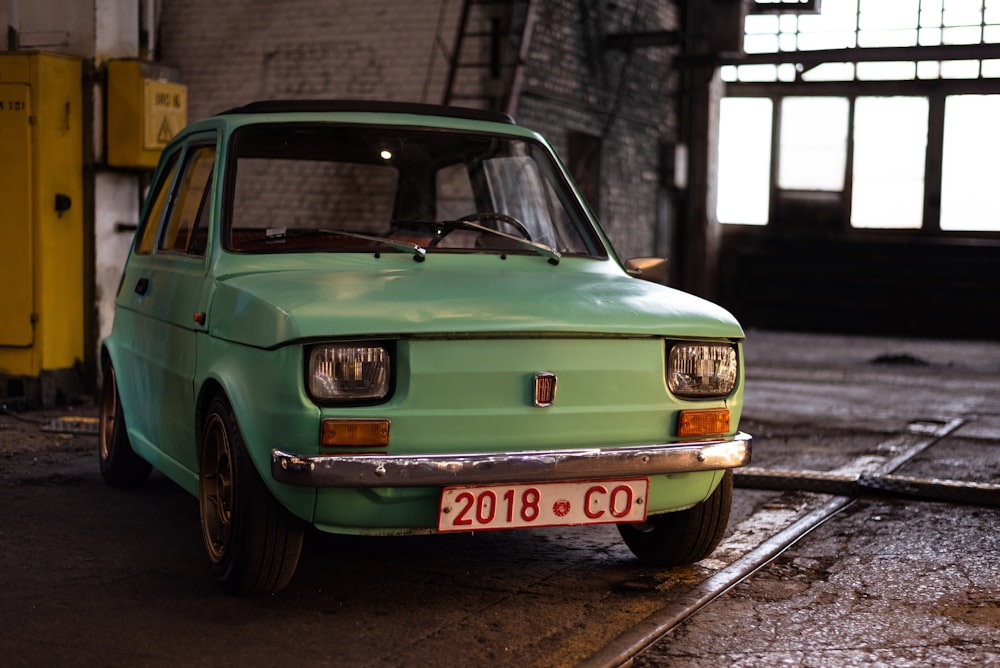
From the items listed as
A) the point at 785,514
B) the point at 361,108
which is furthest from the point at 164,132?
the point at 785,514

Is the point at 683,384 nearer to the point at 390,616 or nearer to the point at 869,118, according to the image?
the point at 390,616

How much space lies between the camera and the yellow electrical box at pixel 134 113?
827 cm

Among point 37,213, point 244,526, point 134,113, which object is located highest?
point 134,113

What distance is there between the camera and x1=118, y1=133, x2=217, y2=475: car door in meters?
4.39

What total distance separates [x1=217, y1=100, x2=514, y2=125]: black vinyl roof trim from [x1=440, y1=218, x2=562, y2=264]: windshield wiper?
50cm

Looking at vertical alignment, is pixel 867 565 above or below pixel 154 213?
below

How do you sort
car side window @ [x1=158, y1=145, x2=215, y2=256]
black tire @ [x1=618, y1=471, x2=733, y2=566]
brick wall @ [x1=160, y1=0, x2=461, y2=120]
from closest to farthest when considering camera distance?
black tire @ [x1=618, y1=471, x2=733, y2=566] → car side window @ [x1=158, y1=145, x2=215, y2=256] → brick wall @ [x1=160, y1=0, x2=461, y2=120]

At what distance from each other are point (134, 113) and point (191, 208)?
364 cm

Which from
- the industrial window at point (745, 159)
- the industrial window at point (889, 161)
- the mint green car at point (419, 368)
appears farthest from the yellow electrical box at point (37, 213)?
the industrial window at point (889, 161)

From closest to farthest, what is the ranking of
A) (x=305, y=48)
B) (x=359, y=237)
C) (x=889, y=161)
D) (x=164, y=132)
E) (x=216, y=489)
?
1. (x=216, y=489)
2. (x=359, y=237)
3. (x=164, y=132)
4. (x=305, y=48)
5. (x=889, y=161)

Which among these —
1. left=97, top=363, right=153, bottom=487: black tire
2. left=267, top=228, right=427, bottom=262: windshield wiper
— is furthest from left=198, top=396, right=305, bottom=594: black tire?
left=97, top=363, right=153, bottom=487: black tire

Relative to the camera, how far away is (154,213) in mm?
5543

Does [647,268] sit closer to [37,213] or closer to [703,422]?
[703,422]

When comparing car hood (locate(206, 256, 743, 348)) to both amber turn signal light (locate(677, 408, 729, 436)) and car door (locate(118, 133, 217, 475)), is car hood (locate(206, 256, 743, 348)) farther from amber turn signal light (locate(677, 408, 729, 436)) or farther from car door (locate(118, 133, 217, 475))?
car door (locate(118, 133, 217, 475))
